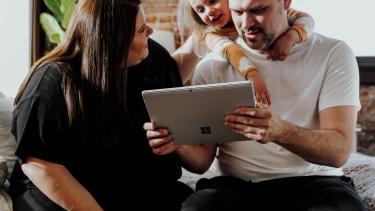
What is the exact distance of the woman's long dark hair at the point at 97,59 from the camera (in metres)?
1.45

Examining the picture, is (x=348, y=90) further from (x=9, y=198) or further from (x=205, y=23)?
(x=9, y=198)

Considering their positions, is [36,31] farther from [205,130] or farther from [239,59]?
[205,130]

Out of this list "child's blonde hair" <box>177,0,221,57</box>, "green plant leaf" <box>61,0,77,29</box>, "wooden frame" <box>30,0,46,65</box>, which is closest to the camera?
"child's blonde hair" <box>177,0,221,57</box>

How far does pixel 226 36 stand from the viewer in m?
1.72

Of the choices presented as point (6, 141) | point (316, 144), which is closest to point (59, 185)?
point (6, 141)

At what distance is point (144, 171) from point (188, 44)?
54cm

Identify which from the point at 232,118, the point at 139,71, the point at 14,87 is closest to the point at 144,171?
the point at 139,71

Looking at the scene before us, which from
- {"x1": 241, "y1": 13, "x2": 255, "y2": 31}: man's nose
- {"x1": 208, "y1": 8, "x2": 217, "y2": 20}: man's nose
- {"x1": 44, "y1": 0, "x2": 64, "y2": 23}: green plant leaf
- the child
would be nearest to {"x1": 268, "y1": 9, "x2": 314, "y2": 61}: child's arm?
the child

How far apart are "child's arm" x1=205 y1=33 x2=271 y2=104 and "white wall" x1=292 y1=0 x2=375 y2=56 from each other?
4.84 ft

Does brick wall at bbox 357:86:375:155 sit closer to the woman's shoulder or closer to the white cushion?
the white cushion

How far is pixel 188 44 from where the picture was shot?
1.87m

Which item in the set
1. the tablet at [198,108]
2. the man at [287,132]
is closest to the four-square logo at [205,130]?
the tablet at [198,108]

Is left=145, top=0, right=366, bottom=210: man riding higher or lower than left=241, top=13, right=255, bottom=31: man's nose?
lower

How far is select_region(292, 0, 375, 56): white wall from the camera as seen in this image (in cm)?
288
